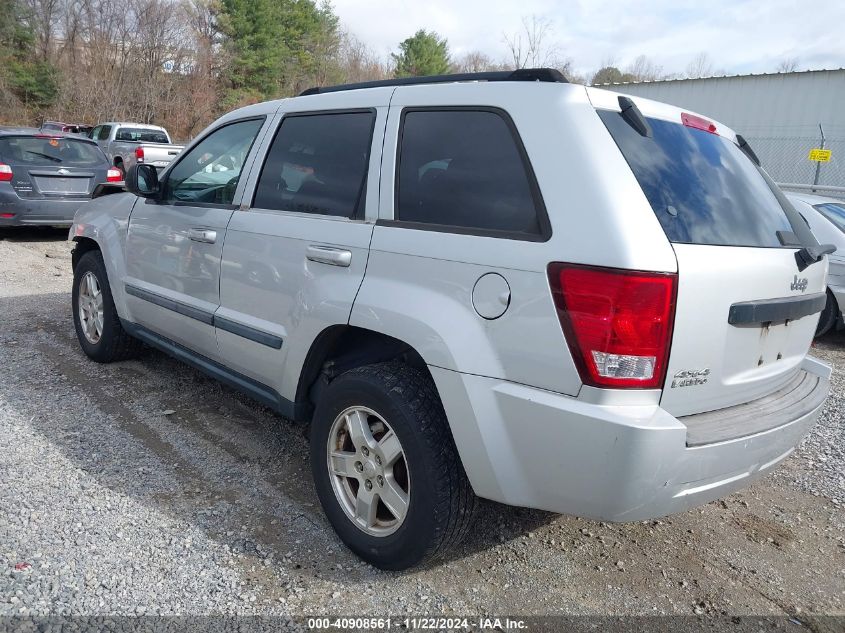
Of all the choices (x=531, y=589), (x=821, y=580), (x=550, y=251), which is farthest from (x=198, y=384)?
(x=821, y=580)

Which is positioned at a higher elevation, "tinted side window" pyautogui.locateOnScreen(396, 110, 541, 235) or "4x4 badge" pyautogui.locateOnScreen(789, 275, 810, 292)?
"tinted side window" pyautogui.locateOnScreen(396, 110, 541, 235)

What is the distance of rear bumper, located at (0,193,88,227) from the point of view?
9.00 meters

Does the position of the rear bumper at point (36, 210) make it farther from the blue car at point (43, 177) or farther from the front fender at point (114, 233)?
the front fender at point (114, 233)

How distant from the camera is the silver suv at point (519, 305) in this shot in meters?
2.09

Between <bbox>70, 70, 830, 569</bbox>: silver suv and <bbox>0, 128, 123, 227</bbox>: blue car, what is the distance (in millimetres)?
7391

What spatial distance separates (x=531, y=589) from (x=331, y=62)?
164ft

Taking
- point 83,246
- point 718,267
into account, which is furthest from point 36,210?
point 718,267

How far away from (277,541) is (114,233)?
108 inches

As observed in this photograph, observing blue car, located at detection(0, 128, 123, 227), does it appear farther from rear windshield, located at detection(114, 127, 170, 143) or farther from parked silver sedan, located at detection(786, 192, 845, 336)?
rear windshield, located at detection(114, 127, 170, 143)

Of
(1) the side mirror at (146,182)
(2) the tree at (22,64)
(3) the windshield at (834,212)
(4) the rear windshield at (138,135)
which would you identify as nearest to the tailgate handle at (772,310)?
(1) the side mirror at (146,182)

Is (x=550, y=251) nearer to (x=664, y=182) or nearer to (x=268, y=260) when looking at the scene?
(x=664, y=182)

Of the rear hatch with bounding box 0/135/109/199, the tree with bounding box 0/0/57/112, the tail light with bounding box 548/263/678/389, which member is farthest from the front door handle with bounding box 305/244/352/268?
the tree with bounding box 0/0/57/112

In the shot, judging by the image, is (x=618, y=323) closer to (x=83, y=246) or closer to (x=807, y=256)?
(x=807, y=256)

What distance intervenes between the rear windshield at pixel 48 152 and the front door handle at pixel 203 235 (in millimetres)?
7157
